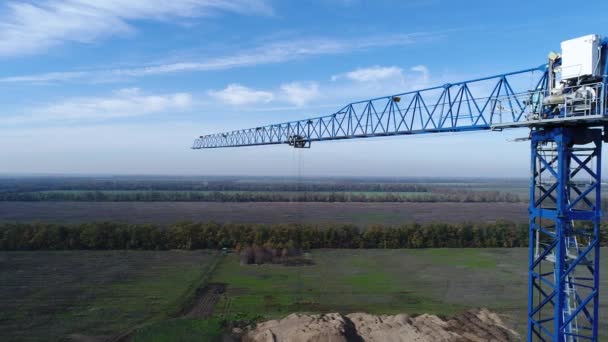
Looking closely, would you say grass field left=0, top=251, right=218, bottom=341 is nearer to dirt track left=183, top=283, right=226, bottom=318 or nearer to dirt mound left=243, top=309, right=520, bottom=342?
dirt track left=183, top=283, right=226, bottom=318

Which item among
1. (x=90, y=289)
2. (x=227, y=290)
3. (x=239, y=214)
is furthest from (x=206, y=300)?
(x=239, y=214)

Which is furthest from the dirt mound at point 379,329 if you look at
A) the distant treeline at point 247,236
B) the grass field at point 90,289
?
the distant treeline at point 247,236

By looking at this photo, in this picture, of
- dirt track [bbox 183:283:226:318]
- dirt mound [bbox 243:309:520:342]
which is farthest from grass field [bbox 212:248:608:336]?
dirt mound [bbox 243:309:520:342]

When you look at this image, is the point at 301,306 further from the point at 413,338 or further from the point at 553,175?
the point at 553,175

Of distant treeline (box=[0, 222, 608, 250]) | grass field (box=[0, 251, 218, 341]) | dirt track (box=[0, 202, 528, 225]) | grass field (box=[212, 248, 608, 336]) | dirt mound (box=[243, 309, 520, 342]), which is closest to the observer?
dirt mound (box=[243, 309, 520, 342])

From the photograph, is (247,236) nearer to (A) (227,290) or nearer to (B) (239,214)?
(A) (227,290)

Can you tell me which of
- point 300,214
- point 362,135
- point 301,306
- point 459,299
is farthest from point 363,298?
point 300,214
